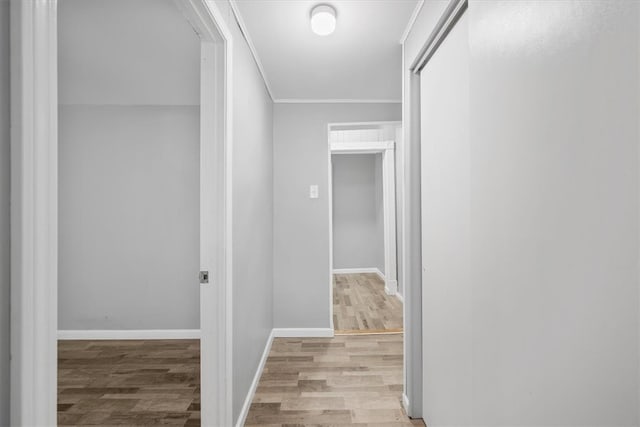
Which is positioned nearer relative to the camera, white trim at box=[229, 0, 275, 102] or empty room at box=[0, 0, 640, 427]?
empty room at box=[0, 0, 640, 427]

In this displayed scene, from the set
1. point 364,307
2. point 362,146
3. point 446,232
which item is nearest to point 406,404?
point 446,232

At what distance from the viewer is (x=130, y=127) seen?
3264 mm

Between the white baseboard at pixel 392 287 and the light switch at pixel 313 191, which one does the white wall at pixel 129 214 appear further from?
the white baseboard at pixel 392 287

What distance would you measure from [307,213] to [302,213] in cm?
5

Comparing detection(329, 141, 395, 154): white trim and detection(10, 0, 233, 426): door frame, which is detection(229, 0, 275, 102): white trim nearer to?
detection(10, 0, 233, 426): door frame

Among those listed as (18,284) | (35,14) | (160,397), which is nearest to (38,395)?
(18,284)

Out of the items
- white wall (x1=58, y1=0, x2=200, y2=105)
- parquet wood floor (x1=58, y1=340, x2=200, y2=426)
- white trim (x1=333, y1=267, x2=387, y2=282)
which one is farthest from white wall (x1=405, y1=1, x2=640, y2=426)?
white trim (x1=333, y1=267, x2=387, y2=282)

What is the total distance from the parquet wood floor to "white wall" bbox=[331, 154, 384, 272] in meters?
3.77

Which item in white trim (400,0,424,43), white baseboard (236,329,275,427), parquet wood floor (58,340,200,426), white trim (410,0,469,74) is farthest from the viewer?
parquet wood floor (58,340,200,426)

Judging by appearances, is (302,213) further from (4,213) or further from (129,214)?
(4,213)

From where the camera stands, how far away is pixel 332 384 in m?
2.30

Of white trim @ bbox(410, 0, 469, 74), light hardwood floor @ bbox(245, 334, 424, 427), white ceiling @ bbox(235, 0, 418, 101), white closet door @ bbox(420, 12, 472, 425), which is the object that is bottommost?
light hardwood floor @ bbox(245, 334, 424, 427)

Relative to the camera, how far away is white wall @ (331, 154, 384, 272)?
646 centimetres

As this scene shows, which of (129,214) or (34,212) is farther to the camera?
(129,214)
